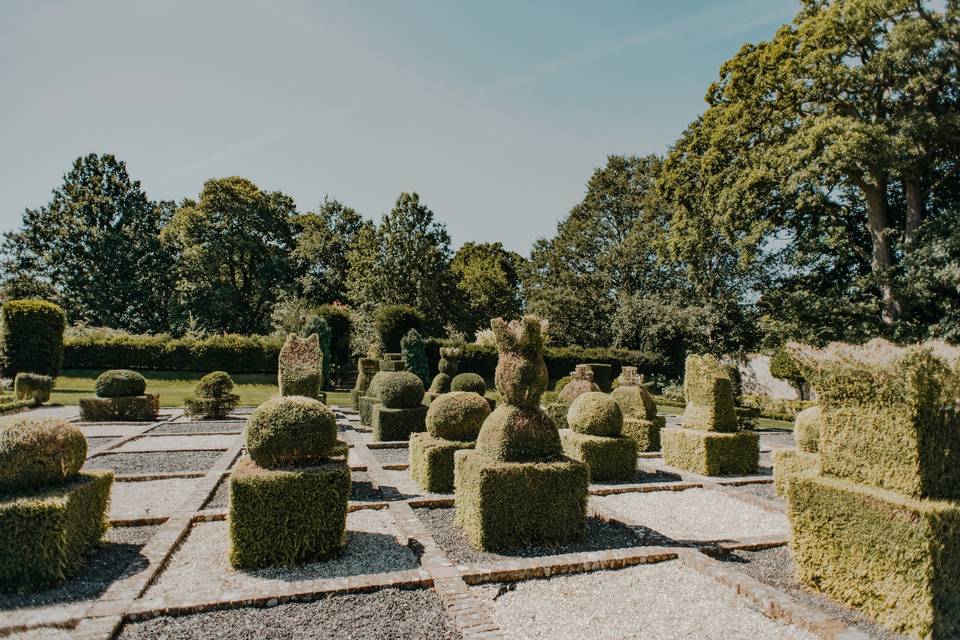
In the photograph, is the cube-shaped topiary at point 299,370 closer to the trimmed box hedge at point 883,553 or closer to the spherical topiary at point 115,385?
the trimmed box hedge at point 883,553

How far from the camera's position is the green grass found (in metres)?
24.0

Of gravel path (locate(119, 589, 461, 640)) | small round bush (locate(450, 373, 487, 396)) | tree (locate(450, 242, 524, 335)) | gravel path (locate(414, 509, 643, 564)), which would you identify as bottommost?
gravel path (locate(414, 509, 643, 564))

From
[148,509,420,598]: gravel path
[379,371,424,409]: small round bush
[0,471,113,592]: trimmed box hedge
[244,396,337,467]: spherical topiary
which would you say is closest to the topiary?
[379,371,424,409]: small round bush

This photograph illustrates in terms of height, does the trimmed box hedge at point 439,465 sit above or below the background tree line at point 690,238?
below

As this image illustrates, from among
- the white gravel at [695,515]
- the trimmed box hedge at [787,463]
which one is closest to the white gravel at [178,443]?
the white gravel at [695,515]

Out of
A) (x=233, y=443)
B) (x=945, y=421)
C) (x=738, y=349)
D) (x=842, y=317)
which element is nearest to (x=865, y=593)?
(x=945, y=421)

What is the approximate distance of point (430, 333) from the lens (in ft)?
130

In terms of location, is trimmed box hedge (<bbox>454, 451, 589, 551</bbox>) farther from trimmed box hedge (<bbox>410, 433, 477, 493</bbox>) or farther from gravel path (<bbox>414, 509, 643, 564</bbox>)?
trimmed box hedge (<bbox>410, 433, 477, 493</bbox>)

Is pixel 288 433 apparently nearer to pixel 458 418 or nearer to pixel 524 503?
pixel 524 503

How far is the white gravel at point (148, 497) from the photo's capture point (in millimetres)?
7939

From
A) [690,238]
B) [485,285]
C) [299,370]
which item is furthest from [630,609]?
[485,285]

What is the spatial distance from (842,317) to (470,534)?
20353mm

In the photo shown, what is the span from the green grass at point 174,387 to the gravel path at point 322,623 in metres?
19.8

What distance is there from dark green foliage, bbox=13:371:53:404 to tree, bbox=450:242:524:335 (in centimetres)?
2625
